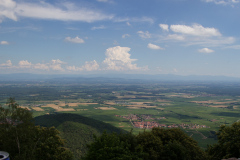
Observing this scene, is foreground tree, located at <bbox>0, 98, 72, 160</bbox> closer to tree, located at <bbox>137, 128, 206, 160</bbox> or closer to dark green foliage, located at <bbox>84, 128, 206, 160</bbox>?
dark green foliage, located at <bbox>84, 128, 206, 160</bbox>

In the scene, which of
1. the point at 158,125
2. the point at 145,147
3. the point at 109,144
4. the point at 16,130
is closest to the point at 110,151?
the point at 109,144

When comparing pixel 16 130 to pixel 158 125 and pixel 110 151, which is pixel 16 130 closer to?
pixel 110 151

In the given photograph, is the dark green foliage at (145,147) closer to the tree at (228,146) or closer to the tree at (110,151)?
the tree at (110,151)

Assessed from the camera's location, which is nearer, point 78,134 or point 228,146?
point 228,146

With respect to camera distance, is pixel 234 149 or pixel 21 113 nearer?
pixel 21 113

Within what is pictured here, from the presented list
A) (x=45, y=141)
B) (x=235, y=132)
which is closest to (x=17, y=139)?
(x=45, y=141)

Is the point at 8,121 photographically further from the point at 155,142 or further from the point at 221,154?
the point at 221,154

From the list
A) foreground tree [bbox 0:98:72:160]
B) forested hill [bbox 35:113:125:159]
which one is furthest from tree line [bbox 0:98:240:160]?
forested hill [bbox 35:113:125:159]
